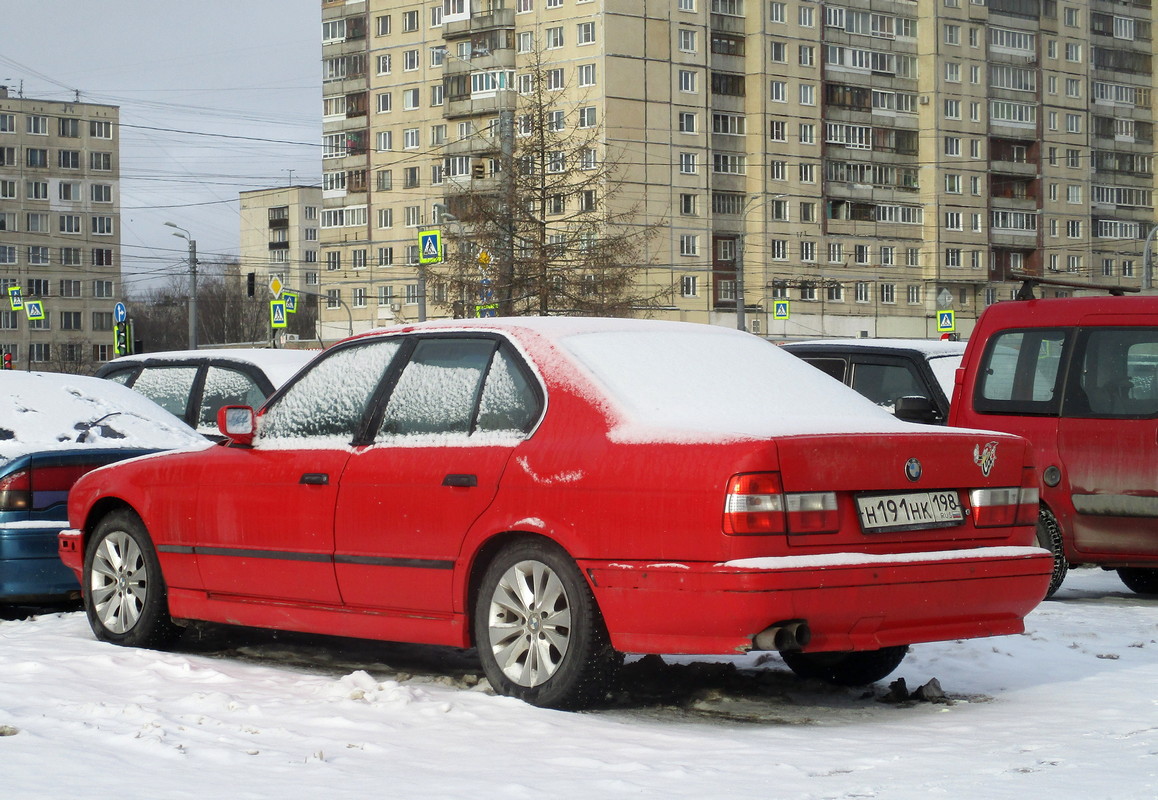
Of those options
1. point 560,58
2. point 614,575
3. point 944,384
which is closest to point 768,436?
point 614,575

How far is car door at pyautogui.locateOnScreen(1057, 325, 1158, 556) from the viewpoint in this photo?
1019cm

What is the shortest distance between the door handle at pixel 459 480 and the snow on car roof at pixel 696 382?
2.02ft

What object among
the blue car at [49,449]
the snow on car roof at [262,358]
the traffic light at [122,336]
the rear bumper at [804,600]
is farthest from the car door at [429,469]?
the traffic light at [122,336]

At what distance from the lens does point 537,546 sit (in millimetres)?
6426

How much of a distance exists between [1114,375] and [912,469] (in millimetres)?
4604

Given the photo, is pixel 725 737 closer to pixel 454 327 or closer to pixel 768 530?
pixel 768 530

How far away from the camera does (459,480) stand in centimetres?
673

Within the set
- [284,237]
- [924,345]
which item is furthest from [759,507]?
[284,237]

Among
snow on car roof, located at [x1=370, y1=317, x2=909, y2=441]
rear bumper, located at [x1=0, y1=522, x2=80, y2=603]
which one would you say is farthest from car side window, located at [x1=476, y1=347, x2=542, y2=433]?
rear bumper, located at [x1=0, y1=522, x2=80, y2=603]

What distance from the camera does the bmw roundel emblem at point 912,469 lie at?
6.29 meters

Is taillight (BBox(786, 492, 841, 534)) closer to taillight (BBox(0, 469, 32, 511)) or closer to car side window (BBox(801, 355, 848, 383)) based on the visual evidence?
taillight (BBox(0, 469, 32, 511))

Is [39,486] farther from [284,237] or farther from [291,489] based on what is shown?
[284,237]

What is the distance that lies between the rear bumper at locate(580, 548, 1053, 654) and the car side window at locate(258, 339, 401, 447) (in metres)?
1.71

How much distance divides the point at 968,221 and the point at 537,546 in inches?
3910
